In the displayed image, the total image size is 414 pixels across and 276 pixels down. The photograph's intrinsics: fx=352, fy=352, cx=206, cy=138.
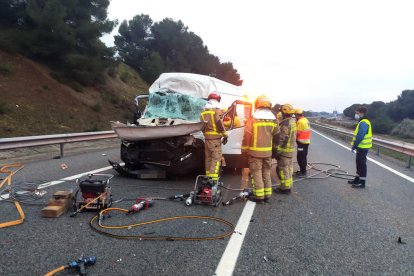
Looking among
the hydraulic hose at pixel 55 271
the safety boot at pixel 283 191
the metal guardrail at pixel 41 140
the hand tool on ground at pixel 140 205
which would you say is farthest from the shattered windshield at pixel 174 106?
the hydraulic hose at pixel 55 271

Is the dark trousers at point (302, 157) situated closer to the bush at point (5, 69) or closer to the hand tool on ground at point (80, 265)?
the hand tool on ground at point (80, 265)

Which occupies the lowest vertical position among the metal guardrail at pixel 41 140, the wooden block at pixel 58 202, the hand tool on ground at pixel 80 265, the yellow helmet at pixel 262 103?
the hand tool on ground at pixel 80 265

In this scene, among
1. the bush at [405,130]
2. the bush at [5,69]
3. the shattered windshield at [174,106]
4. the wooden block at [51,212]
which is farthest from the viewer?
the bush at [405,130]

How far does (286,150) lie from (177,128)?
7.29 feet

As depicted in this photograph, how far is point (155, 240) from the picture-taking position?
4.10 m

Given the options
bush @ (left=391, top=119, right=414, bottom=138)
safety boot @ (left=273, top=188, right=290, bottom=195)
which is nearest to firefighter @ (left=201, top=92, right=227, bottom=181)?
safety boot @ (left=273, top=188, right=290, bottom=195)

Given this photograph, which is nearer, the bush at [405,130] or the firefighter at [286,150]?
the firefighter at [286,150]

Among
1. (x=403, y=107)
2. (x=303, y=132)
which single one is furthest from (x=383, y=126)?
(x=303, y=132)

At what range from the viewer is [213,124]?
22.6 ft

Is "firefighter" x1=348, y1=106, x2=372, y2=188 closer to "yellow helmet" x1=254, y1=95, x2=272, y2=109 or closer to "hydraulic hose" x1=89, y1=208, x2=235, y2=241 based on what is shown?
"yellow helmet" x1=254, y1=95, x2=272, y2=109

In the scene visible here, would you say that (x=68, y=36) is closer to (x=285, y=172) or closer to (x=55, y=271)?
(x=285, y=172)

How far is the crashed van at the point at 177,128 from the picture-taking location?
282 inches

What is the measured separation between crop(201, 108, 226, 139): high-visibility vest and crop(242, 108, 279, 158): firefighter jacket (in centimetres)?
66

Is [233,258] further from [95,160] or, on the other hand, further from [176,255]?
[95,160]
